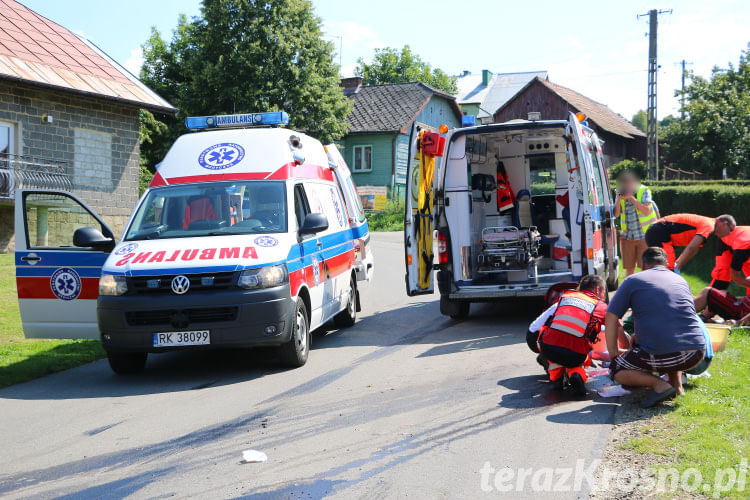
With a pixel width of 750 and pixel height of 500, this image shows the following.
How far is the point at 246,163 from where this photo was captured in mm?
9211

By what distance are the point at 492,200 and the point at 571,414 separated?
273 inches

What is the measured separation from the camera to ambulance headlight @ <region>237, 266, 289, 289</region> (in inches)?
307

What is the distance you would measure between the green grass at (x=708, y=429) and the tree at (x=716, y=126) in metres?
40.5

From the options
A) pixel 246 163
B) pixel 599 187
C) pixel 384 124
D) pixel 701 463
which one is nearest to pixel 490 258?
pixel 599 187

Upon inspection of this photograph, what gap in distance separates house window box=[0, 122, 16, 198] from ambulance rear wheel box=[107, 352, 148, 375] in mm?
15039

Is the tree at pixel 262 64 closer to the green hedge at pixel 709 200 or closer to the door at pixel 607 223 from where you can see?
the green hedge at pixel 709 200

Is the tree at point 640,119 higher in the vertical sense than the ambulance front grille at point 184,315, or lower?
higher

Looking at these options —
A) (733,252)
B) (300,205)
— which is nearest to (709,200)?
(733,252)

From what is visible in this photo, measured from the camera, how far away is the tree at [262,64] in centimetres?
3750

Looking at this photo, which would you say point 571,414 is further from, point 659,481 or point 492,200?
point 492,200

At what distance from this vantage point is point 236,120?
35.3ft

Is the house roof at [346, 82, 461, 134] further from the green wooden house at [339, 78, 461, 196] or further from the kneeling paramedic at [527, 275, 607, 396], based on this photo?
the kneeling paramedic at [527, 275, 607, 396]

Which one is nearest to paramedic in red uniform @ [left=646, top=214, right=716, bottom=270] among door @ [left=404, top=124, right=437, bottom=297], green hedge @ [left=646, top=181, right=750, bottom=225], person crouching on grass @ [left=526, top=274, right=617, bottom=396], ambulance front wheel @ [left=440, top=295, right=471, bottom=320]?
ambulance front wheel @ [left=440, top=295, right=471, bottom=320]

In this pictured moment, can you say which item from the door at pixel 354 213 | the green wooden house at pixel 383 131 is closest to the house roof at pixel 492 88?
the green wooden house at pixel 383 131
